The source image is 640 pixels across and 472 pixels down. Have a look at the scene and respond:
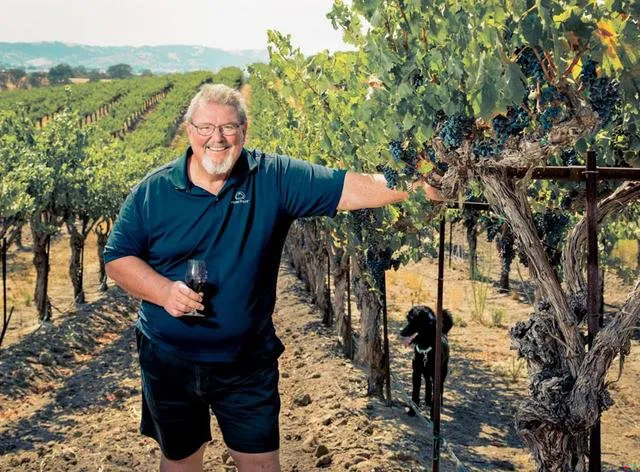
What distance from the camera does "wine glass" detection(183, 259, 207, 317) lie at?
119 inches

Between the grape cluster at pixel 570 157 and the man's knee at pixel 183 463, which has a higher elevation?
the grape cluster at pixel 570 157

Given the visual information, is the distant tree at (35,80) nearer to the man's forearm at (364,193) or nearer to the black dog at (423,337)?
the black dog at (423,337)

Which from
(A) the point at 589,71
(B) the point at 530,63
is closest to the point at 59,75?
(B) the point at 530,63

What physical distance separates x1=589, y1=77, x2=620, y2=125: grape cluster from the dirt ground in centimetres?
382

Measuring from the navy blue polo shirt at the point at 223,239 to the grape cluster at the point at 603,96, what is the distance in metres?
1.21

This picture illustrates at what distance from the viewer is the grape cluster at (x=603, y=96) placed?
2.82 meters

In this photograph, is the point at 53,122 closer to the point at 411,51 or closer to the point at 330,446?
the point at 330,446

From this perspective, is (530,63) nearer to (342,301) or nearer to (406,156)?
(406,156)

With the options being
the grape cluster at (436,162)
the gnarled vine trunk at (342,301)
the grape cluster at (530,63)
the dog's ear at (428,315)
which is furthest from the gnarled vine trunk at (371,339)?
the grape cluster at (530,63)

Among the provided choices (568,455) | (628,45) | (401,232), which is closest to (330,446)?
(401,232)

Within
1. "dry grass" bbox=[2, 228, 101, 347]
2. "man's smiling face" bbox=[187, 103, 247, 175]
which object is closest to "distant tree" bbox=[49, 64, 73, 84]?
"dry grass" bbox=[2, 228, 101, 347]

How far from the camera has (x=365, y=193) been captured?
3.42m

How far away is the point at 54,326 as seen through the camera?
551 inches

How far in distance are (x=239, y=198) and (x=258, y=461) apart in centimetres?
129
